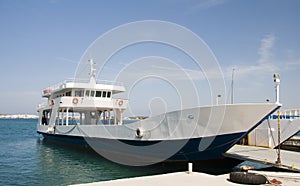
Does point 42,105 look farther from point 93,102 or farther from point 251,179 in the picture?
point 251,179

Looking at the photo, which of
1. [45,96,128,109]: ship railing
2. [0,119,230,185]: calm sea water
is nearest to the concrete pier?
[0,119,230,185]: calm sea water

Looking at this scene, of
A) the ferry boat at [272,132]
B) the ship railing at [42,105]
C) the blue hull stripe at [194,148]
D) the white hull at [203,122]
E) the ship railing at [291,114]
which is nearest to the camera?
the white hull at [203,122]

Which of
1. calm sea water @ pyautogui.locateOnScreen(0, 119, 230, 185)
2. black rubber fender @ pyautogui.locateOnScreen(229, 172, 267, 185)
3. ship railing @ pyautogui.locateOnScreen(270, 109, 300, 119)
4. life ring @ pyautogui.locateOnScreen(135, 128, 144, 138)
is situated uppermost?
ship railing @ pyautogui.locateOnScreen(270, 109, 300, 119)

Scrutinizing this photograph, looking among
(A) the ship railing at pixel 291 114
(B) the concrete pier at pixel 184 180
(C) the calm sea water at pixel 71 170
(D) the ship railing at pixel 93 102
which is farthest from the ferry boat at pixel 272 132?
(D) the ship railing at pixel 93 102

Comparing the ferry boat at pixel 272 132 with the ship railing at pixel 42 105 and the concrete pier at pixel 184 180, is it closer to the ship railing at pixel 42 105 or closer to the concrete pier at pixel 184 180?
the concrete pier at pixel 184 180

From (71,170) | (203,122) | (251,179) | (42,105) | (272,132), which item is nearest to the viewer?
(251,179)

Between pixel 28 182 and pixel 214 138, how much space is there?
8.65 m

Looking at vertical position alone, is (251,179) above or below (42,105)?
below

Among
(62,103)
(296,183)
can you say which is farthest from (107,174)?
(62,103)

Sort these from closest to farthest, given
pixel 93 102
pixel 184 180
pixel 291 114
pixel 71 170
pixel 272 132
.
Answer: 1. pixel 184 180
2. pixel 71 170
3. pixel 272 132
4. pixel 291 114
5. pixel 93 102

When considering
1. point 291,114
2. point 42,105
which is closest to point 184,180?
point 291,114

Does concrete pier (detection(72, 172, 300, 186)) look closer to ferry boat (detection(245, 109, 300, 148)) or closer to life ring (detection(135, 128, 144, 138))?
life ring (detection(135, 128, 144, 138))

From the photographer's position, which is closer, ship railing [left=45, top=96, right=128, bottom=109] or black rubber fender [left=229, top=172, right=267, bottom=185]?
black rubber fender [left=229, top=172, right=267, bottom=185]

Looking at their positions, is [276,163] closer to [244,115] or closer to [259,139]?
[244,115]
